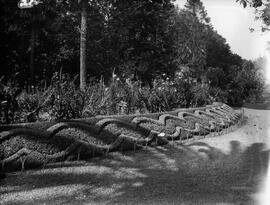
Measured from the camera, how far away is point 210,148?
7.52 meters

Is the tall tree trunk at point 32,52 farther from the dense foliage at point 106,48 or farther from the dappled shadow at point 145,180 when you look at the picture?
the dappled shadow at point 145,180

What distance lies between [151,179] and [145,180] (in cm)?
11

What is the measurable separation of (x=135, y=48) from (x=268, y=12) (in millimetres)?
9470

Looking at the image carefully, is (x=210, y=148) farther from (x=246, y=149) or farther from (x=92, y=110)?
(x=92, y=110)

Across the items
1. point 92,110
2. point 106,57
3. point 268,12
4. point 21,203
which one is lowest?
point 21,203

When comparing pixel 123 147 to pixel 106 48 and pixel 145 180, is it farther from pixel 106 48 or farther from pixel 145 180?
pixel 106 48

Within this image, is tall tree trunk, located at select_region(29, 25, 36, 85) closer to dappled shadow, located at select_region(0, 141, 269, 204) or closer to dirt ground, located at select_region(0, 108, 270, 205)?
dirt ground, located at select_region(0, 108, 270, 205)

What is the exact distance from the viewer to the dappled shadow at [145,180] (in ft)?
14.1

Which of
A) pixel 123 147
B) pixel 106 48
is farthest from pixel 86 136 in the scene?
pixel 106 48

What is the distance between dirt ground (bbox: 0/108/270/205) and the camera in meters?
4.29

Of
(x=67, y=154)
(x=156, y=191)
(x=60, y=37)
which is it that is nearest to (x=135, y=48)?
(x=60, y=37)

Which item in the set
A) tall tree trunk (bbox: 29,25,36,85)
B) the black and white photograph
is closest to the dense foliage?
tall tree trunk (bbox: 29,25,36,85)

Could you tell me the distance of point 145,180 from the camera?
→ 509cm

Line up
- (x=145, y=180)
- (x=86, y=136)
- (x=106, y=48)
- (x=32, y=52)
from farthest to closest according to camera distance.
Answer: (x=106, y=48) < (x=32, y=52) < (x=86, y=136) < (x=145, y=180)
